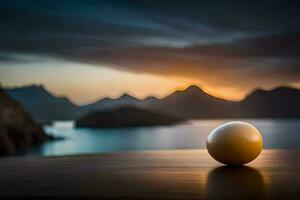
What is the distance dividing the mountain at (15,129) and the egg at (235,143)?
2524 mm

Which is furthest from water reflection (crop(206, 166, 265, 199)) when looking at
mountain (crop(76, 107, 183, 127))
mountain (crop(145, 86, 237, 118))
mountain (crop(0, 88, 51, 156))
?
mountain (crop(0, 88, 51, 156))

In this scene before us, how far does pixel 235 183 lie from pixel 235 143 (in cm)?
25

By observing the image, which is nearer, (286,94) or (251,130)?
(251,130)

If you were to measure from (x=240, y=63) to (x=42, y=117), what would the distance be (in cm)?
155

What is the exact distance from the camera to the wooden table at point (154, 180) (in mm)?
772

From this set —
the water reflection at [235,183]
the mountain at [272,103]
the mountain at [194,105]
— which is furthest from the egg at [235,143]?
the mountain at [272,103]

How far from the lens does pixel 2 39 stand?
131 inches

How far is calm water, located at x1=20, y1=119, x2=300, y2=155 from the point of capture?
339 centimetres

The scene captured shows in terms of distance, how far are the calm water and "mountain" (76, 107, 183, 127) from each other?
0.18ft

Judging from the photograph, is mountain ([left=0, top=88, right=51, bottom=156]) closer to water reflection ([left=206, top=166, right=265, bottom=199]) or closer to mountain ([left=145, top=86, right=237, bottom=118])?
mountain ([left=145, top=86, right=237, bottom=118])

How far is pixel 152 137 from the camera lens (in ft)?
11.6

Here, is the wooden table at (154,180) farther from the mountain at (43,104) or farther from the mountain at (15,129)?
the mountain at (15,129)

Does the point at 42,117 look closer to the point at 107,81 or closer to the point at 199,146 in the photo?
the point at 107,81

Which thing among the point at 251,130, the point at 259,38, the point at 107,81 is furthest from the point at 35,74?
the point at 251,130
